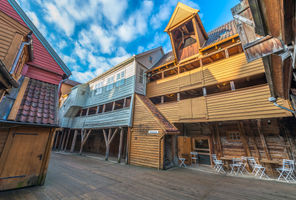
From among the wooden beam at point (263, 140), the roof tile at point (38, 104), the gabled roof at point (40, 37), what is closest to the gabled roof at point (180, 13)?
the gabled roof at point (40, 37)

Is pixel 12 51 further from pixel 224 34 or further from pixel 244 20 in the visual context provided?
pixel 224 34

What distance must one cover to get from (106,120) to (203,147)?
31.2 ft

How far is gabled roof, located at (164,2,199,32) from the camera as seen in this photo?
1077cm

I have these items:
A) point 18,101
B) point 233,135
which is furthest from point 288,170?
point 18,101

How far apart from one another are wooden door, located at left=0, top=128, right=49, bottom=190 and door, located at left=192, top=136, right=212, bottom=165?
33.9ft

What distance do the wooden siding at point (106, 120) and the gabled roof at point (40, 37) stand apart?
5.32 m

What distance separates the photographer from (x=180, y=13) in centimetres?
1130

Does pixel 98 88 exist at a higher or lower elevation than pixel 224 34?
Result: lower

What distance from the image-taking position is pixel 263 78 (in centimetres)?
894

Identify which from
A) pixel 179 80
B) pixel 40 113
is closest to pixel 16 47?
pixel 40 113

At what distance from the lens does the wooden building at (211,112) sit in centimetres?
735

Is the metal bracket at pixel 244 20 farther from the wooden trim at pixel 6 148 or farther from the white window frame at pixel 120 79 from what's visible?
the white window frame at pixel 120 79

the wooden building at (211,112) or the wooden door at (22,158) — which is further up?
the wooden building at (211,112)

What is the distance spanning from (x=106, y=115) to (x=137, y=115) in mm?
4177
